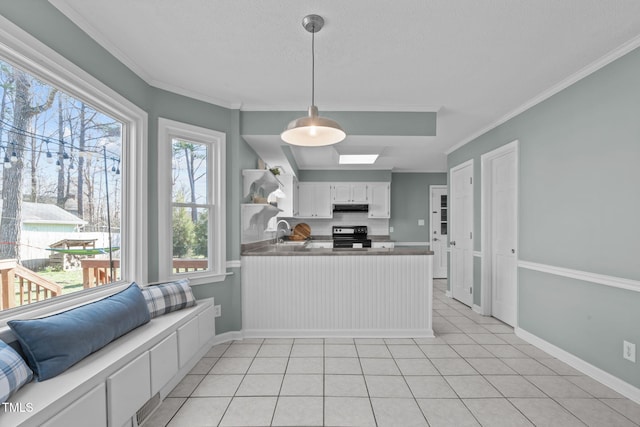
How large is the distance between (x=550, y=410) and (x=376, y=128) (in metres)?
2.77

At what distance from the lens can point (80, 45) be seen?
1913mm

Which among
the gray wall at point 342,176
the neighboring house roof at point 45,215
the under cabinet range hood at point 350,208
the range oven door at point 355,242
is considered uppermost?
the gray wall at point 342,176

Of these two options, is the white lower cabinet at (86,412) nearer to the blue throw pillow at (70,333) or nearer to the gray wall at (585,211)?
the blue throw pillow at (70,333)

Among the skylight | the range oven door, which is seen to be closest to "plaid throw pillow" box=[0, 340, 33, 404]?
the skylight

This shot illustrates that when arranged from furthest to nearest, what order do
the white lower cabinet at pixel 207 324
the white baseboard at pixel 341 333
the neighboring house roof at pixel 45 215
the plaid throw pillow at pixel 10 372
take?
the white baseboard at pixel 341 333, the white lower cabinet at pixel 207 324, the neighboring house roof at pixel 45 215, the plaid throw pillow at pixel 10 372

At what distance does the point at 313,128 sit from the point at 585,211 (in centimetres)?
235

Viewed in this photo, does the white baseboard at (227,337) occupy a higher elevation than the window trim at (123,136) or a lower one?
lower

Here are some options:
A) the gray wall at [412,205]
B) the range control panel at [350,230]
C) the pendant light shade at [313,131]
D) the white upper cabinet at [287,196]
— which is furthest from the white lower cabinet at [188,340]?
the gray wall at [412,205]

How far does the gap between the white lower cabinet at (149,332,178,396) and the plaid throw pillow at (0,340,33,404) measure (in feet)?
2.12

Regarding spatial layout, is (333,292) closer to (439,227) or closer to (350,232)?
(350,232)

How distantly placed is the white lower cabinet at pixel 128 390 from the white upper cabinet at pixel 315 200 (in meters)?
4.54

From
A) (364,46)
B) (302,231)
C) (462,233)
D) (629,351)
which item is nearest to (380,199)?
(302,231)

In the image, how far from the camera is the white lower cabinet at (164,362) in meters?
1.89

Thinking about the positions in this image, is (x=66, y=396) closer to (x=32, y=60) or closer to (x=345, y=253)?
(x=32, y=60)
